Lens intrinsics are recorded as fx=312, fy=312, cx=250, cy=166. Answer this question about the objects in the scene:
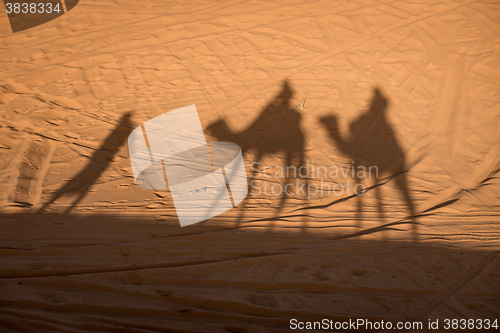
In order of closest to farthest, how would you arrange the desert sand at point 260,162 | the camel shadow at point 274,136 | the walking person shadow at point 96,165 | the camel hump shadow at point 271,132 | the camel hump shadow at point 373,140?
the desert sand at point 260,162, the walking person shadow at point 96,165, the camel shadow at point 274,136, the camel hump shadow at point 373,140, the camel hump shadow at point 271,132

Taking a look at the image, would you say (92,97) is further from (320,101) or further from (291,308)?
(291,308)

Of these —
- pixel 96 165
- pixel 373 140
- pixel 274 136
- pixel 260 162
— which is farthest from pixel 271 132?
pixel 96 165

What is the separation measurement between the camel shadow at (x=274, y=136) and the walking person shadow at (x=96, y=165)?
1.52m

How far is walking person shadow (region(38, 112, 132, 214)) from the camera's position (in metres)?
3.95

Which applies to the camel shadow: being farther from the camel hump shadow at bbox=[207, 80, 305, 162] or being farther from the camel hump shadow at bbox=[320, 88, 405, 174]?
the camel hump shadow at bbox=[320, 88, 405, 174]

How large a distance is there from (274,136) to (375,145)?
5.89 ft

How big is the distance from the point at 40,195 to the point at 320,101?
509 centimetres

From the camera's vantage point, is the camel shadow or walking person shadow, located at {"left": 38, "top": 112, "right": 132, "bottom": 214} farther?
the camel shadow

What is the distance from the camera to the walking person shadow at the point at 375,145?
4.76 metres

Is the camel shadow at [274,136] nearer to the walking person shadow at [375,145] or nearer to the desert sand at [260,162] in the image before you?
the desert sand at [260,162]

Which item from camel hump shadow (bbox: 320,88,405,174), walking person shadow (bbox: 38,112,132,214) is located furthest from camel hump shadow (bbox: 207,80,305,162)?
walking person shadow (bbox: 38,112,132,214)

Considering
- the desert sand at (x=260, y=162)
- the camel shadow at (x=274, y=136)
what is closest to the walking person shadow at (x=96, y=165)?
the desert sand at (x=260, y=162)

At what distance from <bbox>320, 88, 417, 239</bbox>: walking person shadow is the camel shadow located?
2.17 feet

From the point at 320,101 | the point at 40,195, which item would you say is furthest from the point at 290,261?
the point at 320,101
